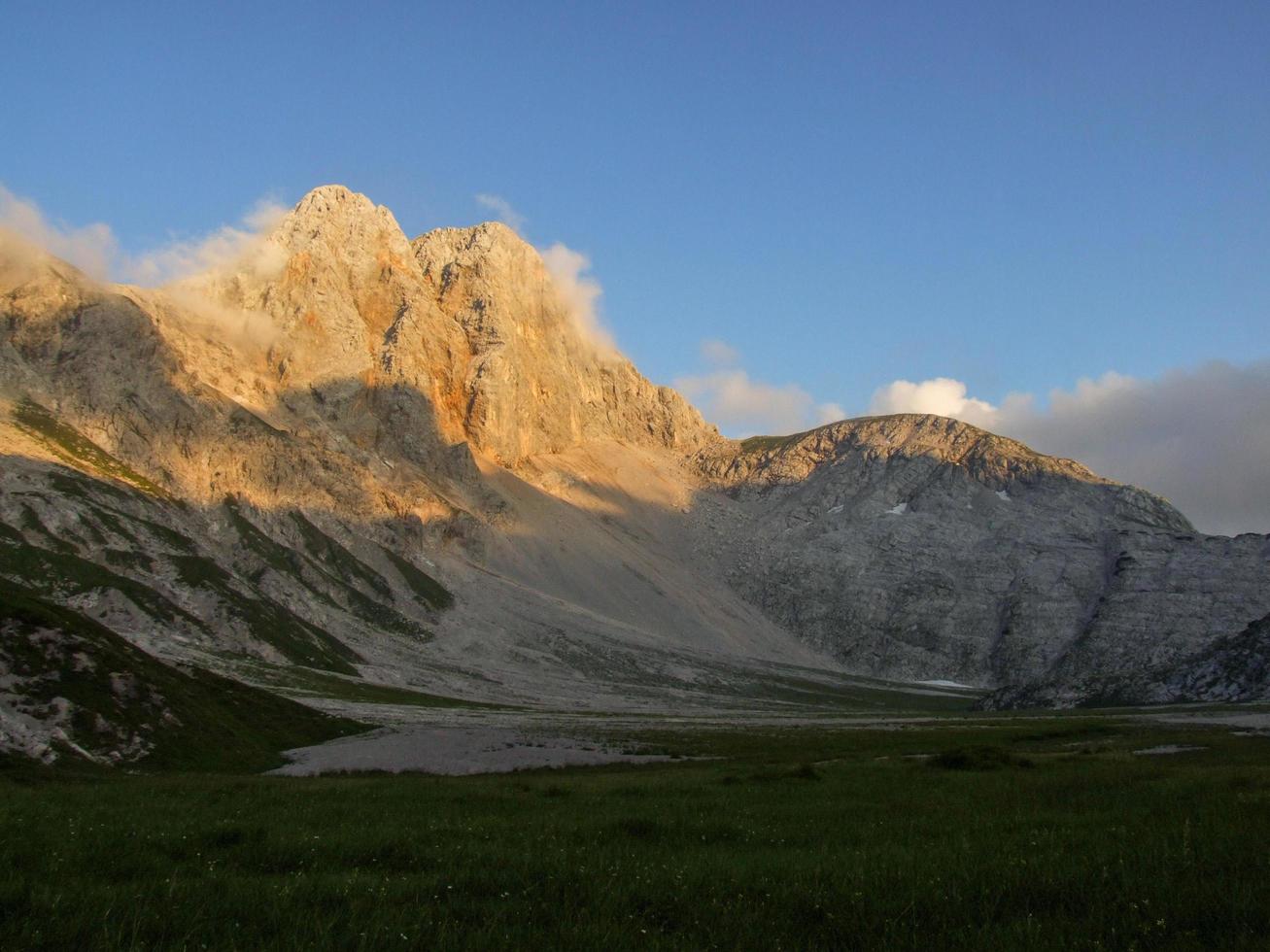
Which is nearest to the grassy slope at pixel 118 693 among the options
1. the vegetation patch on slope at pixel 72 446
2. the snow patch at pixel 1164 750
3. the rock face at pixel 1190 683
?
the snow patch at pixel 1164 750

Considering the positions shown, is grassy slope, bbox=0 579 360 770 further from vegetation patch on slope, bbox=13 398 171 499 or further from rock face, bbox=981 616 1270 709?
rock face, bbox=981 616 1270 709

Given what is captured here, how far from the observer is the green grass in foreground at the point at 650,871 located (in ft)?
26.7

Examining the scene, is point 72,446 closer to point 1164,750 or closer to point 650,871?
point 1164,750

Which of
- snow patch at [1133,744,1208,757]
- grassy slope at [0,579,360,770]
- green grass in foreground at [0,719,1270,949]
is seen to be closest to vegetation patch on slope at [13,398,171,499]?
grassy slope at [0,579,360,770]

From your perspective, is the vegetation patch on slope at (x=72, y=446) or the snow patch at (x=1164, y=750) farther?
the vegetation patch on slope at (x=72, y=446)

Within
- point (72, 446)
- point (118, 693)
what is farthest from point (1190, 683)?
point (72, 446)

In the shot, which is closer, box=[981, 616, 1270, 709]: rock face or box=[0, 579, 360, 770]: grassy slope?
box=[0, 579, 360, 770]: grassy slope

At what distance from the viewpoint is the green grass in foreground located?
8141 millimetres

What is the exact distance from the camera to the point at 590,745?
63375mm

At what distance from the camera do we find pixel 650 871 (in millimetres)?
11312

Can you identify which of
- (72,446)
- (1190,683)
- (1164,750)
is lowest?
(1190,683)

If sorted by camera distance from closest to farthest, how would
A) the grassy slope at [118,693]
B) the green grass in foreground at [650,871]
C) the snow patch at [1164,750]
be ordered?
1. the green grass in foreground at [650,871]
2. the grassy slope at [118,693]
3. the snow patch at [1164,750]

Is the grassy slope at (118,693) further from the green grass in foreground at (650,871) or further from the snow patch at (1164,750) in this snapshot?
the snow patch at (1164,750)

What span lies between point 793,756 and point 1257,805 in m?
38.0
